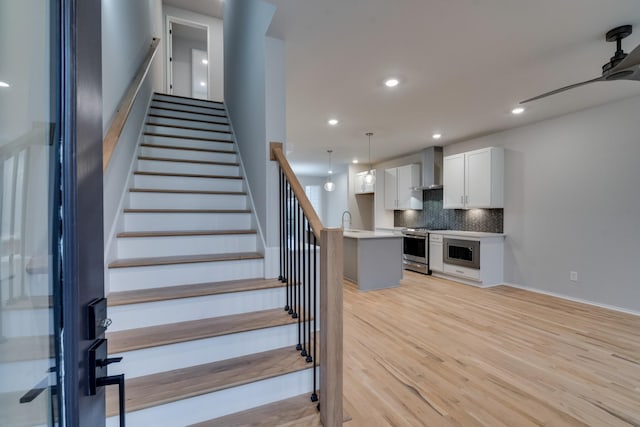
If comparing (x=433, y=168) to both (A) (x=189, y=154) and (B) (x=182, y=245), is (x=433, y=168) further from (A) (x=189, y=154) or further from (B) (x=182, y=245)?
(B) (x=182, y=245)

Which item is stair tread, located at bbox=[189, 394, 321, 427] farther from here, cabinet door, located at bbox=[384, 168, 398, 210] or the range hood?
cabinet door, located at bbox=[384, 168, 398, 210]

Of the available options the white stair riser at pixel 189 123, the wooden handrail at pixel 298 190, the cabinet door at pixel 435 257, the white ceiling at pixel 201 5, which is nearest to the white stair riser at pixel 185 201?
the wooden handrail at pixel 298 190

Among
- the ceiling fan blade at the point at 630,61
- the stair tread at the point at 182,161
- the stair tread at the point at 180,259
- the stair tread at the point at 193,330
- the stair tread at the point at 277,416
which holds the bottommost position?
the stair tread at the point at 277,416

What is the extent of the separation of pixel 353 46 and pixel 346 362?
2777mm

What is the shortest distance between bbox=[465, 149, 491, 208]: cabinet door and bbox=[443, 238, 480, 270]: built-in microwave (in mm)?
732

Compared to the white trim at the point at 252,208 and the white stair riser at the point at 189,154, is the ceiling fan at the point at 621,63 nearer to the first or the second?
the white trim at the point at 252,208

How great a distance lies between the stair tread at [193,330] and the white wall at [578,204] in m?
4.42

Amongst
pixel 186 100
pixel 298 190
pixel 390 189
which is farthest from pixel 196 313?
pixel 390 189

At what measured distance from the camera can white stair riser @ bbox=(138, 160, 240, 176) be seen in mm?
2929

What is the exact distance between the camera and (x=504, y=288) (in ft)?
15.7

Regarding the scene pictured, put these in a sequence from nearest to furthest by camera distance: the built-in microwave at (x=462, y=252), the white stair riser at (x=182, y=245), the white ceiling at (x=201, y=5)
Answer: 1. the white stair riser at (x=182, y=245)
2. the built-in microwave at (x=462, y=252)
3. the white ceiling at (x=201, y=5)

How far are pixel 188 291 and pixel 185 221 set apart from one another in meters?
0.85

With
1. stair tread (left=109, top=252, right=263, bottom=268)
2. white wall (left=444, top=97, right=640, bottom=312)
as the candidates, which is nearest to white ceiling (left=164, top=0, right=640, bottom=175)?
white wall (left=444, top=97, right=640, bottom=312)

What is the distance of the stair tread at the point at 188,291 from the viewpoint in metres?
1.78
